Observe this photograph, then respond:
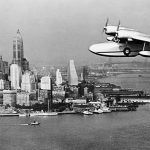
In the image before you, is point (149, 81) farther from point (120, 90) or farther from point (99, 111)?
point (99, 111)

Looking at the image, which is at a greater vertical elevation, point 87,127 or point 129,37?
point 129,37

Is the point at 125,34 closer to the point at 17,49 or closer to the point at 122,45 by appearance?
the point at 122,45

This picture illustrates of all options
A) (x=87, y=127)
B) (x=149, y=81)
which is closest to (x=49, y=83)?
(x=149, y=81)

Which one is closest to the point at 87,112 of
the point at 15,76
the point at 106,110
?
the point at 106,110

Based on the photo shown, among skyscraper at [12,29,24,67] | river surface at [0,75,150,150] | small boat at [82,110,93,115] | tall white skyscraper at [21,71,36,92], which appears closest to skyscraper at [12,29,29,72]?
skyscraper at [12,29,24,67]

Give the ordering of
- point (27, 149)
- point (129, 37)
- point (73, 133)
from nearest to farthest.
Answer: point (129, 37) < point (27, 149) < point (73, 133)

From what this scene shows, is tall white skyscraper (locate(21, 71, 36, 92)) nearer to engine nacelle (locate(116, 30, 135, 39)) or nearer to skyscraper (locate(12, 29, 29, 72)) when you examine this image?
skyscraper (locate(12, 29, 29, 72))

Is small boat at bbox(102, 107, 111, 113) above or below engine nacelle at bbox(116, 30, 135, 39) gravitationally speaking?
below
